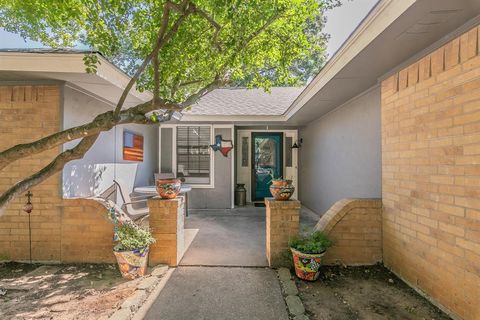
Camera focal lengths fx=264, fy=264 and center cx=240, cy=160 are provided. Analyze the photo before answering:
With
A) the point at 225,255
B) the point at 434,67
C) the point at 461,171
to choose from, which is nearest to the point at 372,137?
the point at 434,67

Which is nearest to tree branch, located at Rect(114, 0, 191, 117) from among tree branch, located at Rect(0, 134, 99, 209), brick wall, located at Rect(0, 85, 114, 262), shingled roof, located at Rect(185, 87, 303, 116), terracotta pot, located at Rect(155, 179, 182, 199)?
tree branch, located at Rect(0, 134, 99, 209)

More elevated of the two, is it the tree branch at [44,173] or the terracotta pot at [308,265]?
the tree branch at [44,173]

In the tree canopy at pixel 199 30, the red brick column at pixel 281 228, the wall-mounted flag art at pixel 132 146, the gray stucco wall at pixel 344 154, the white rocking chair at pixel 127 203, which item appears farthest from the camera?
the wall-mounted flag art at pixel 132 146

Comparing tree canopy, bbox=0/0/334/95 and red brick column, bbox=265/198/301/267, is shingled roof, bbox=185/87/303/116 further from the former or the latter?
red brick column, bbox=265/198/301/267

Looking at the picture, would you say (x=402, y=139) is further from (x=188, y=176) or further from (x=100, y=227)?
(x=188, y=176)

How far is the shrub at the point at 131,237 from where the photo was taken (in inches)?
124

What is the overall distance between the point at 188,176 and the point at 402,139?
5.85 meters

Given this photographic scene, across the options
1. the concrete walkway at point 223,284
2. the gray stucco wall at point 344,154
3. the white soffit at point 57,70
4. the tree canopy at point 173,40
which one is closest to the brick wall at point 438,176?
the gray stucco wall at point 344,154

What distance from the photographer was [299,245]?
3207 millimetres

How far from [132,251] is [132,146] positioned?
3466 mm

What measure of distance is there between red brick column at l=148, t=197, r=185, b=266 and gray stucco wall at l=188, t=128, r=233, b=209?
13.7ft

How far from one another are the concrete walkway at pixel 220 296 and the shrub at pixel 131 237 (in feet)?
1.80

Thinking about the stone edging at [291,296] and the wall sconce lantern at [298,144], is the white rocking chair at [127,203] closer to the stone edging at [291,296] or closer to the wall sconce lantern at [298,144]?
the stone edging at [291,296]

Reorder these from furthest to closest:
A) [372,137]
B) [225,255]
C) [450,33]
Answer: [372,137] < [225,255] < [450,33]
